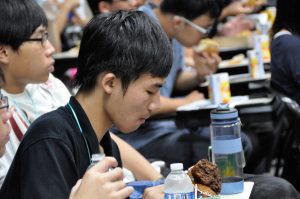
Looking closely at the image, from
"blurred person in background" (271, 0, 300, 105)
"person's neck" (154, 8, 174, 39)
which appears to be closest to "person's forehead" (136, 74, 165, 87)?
"blurred person in background" (271, 0, 300, 105)

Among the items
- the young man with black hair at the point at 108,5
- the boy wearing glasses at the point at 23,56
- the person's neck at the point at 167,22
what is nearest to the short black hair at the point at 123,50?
the boy wearing glasses at the point at 23,56

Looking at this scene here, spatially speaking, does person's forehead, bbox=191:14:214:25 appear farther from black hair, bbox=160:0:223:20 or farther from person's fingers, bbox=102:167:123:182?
person's fingers, bbox=102:167:123:182

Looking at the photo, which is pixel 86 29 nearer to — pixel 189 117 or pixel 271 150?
pixel 189 117

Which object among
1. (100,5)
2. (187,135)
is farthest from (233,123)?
(100,5)

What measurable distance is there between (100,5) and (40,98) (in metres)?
2.62

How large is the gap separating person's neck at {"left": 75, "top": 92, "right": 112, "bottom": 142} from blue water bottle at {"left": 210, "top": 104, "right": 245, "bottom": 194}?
1.54ft

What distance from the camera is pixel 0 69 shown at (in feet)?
9.56

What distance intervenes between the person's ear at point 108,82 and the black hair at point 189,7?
93.7 inches

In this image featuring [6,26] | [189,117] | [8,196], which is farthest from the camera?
[189,117]

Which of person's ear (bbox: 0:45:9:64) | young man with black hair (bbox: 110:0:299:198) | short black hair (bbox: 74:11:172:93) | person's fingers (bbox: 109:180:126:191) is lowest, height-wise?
young man with black hair (bbox: 110:0:299:198)

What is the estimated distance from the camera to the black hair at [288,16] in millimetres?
3928

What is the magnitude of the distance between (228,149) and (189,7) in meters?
2.25

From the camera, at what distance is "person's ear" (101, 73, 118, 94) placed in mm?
2100

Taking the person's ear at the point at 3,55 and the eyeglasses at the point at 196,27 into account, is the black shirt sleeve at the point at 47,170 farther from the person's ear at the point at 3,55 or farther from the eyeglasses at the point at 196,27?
the eyeglasses at the point at 196,27
